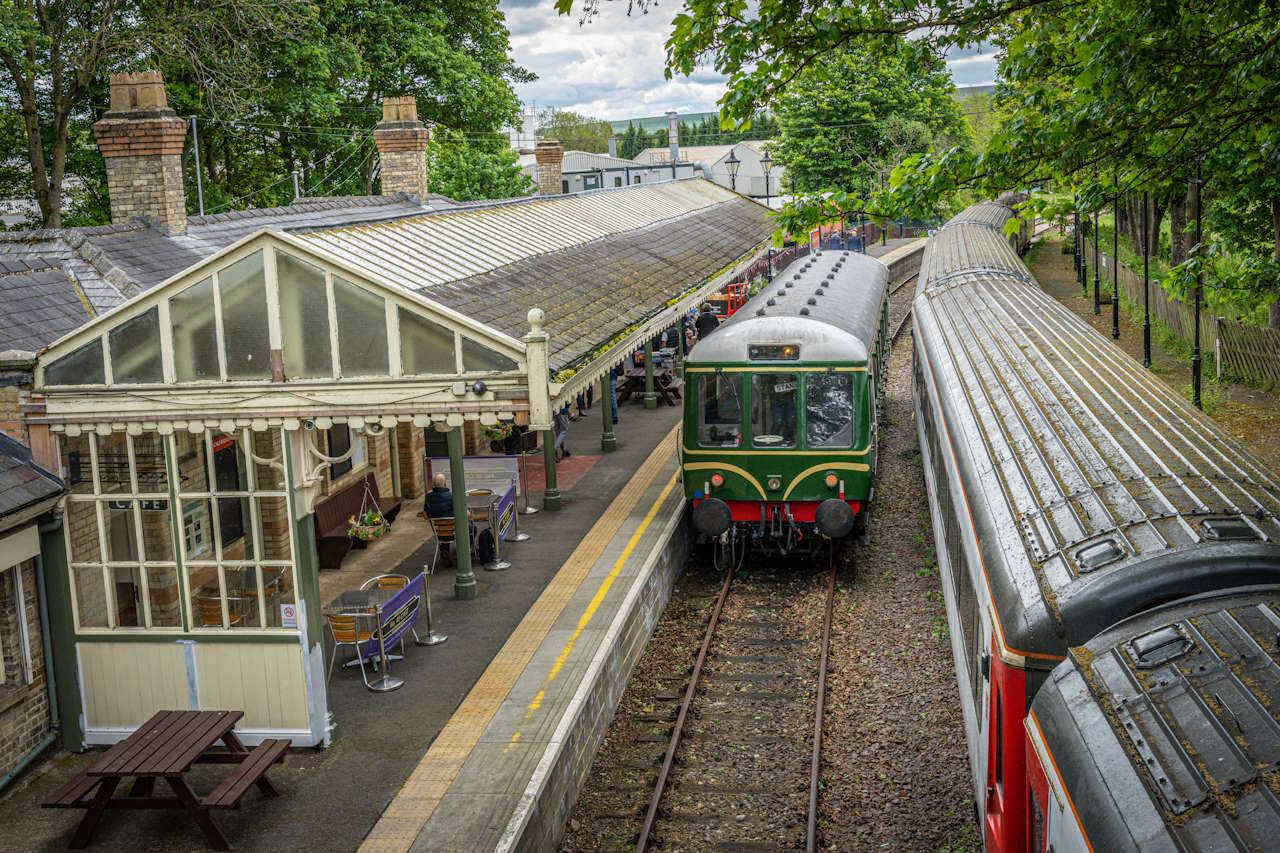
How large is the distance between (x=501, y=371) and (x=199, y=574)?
9.43ft

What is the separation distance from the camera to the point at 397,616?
10633 millimetres

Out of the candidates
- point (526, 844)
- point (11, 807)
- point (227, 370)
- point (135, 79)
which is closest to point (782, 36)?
point (227, 370)

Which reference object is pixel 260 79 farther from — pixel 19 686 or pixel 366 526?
pixel 19 686

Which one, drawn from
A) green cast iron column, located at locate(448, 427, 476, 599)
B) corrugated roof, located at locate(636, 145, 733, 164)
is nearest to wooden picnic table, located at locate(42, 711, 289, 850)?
green cast iron column, located at locate(448, 427, 476, 599)

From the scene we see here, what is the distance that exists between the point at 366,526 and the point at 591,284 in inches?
157

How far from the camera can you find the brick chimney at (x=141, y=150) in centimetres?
1359

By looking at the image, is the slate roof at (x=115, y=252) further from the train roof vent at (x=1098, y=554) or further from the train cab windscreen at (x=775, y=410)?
the train roof vent at (x=1098, y=554)

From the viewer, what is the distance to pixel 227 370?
8719 millimetres

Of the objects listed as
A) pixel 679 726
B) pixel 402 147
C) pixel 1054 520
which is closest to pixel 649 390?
pixel 402 147

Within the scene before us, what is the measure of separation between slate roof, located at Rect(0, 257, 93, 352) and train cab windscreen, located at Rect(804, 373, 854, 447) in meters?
7.44

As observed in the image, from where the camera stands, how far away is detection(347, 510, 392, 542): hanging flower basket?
13492 millimetres

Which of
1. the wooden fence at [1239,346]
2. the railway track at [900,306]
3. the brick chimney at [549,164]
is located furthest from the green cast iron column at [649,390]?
the wooden fence at [1239,346]

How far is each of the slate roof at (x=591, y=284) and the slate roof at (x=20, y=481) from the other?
3426 millimetres

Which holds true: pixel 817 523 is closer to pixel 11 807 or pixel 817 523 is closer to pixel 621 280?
pixel 621 280
